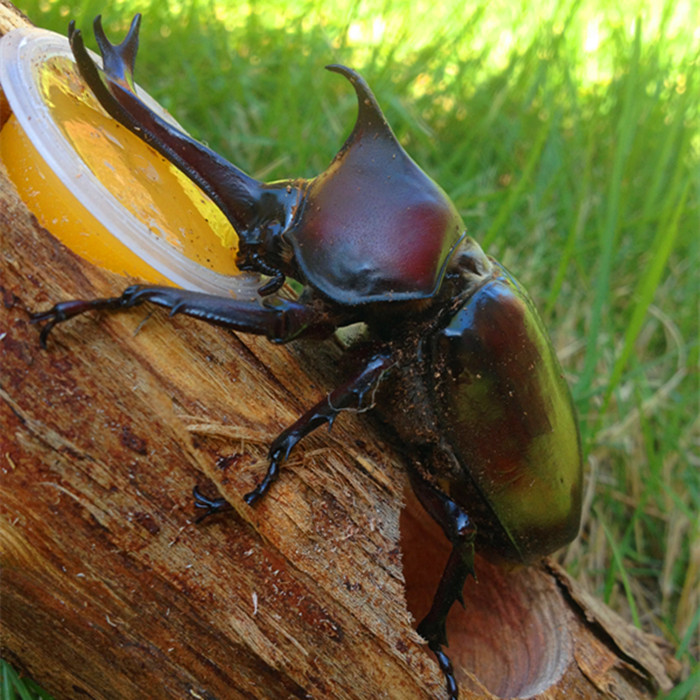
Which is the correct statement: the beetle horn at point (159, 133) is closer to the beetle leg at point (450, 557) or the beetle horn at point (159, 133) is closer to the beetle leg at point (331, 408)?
the beetle leg at point (331, 408)

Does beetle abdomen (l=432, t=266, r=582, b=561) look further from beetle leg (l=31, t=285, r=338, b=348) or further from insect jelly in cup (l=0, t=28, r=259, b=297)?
insect jelly in cup (l=0, t=28, r=259, b=297)

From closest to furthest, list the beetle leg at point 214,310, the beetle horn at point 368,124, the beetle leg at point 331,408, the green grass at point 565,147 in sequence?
the beetle leg at point 214,310, the beetle leg at point 331,408, the beetle horn at point 368,124, the green grass at point 565,147

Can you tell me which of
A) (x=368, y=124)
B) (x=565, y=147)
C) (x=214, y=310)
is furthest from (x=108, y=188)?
(x=565, y=147)

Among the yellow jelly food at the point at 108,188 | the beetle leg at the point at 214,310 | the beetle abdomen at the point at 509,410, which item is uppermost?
the yellow jelly food at the point at 108,188

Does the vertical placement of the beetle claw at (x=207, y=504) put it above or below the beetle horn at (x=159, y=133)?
below

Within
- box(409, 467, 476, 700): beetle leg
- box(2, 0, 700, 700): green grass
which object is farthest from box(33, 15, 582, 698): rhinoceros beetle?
box(2, 0, 700, 700): green grass

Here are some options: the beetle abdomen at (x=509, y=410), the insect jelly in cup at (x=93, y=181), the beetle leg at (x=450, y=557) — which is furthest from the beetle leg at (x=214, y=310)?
the beetle leg at (x=450, y=557)

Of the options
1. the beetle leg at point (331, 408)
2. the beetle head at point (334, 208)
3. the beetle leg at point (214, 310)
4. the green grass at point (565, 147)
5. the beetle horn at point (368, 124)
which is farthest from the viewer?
the green grass at point (565, 147)

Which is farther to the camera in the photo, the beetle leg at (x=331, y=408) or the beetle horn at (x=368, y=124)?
the beetle horn at (x=368, y=124)
